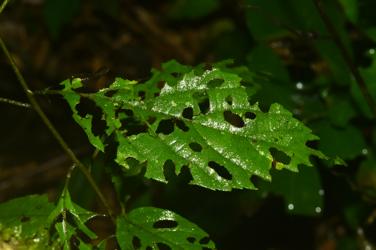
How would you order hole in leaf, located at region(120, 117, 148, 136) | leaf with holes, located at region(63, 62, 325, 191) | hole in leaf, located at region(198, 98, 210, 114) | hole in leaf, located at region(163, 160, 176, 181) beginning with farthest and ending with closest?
hole in leaf, located at region(163, 160, 176, 181) → hole in leaf, located at region(198, 98, 210, 114) → hole in leaf, located at region(120, 117, 148, 136) → leaf with holes, located at region(63, 62, 325, 191)

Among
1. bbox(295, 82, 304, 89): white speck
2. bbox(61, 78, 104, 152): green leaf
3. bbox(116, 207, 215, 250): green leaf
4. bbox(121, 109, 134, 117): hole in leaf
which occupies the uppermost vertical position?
bbox(61, 78, 104, 152): green leaf

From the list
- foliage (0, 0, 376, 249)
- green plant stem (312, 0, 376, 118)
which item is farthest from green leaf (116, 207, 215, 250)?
green plant stem (312, 0, 376, 118)

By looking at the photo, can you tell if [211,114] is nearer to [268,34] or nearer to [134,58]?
[268,34]

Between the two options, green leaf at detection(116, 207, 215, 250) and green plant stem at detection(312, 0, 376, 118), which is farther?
green plant stem at detection(312, 0, 376, 118)

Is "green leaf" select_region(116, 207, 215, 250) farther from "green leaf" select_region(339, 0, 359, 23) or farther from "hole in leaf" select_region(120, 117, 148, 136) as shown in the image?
"green leaf" select_region(339, 0, 359, 23)

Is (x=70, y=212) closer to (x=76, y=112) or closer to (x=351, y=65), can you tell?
(x=76, y=112)

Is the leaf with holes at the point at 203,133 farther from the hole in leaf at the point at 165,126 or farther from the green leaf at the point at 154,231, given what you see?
the green leaf at the point at 154,231
